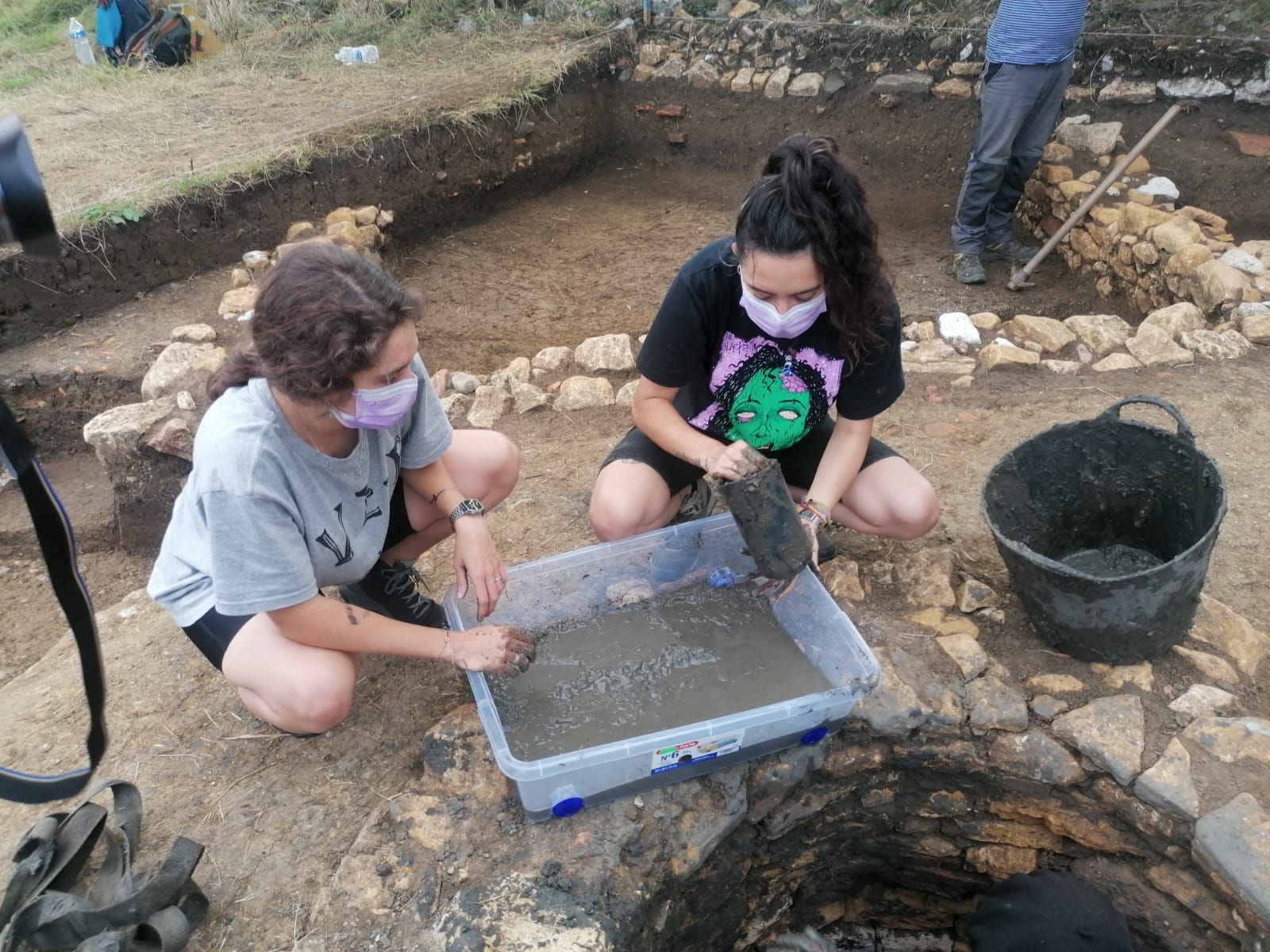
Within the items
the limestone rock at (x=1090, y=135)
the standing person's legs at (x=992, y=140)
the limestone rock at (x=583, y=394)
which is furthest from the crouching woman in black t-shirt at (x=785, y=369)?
the limestone rock at (x=1090, y=135)

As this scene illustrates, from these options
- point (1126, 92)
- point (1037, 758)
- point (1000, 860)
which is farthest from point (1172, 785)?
point (1126, 92)

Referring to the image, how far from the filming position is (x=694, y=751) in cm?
176

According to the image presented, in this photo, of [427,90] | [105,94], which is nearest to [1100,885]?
[427,90]

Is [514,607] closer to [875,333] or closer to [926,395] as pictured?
[875,333]

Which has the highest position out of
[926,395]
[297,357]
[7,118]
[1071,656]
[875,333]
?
[7,118]

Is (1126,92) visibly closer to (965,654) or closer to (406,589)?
(965,654)

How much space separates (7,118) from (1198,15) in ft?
20.5

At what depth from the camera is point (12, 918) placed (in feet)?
5.05

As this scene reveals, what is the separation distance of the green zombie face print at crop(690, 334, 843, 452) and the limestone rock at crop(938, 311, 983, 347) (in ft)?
5.60

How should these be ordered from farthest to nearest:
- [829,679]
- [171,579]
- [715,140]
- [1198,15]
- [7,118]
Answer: [715,140] < [1198,15] < [829,679] < [171,579] < [7,118]

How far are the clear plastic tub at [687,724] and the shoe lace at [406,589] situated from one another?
0.24 metres

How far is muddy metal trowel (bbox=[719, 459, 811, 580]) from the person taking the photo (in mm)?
1827

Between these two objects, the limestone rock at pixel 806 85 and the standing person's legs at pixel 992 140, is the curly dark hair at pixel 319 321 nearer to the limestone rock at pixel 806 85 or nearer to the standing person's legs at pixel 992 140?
the standing person's legs at pixel 992 140

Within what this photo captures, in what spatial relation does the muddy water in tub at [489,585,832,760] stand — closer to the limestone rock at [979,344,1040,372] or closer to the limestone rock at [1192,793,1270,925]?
the limestone rock at [1192,793,1270,925]
